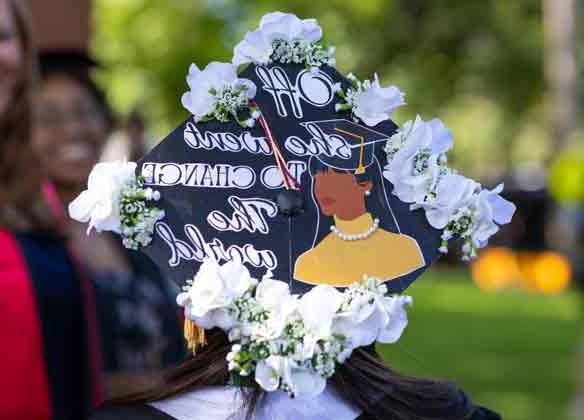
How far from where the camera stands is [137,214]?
172cm

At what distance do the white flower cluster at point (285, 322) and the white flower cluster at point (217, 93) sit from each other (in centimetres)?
25

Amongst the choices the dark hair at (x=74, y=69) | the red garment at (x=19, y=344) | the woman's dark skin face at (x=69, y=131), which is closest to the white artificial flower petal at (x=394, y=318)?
the red garment at (x=19, y=344)

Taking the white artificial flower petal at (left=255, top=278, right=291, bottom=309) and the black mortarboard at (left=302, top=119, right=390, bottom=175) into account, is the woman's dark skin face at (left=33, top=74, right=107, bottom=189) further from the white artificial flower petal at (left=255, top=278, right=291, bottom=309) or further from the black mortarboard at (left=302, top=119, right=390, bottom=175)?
the white artificial flower petal at (left=255, top=278, right=291, bottom=309)

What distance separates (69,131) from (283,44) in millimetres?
2198

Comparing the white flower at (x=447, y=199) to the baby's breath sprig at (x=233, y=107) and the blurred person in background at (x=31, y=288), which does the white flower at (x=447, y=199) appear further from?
the blurred person in background at (x=31, y=288)

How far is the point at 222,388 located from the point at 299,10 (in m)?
9.26

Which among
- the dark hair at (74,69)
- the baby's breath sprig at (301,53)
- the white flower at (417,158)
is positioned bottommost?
the white flower at (417,158)

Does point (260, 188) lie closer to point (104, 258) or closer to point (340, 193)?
point (340, 193)

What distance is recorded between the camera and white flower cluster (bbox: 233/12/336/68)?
181cm

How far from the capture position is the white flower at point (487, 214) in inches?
70.6

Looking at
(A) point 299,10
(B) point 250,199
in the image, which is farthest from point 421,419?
(A) point 299,10

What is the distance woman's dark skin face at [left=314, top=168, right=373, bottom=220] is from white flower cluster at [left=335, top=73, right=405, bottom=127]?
104 mm

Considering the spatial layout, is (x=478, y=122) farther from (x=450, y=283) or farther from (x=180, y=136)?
(x=180, y=136)

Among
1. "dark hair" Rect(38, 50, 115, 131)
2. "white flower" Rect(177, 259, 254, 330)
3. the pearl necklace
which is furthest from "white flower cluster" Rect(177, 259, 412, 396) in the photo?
"dark hair" Rect(38, 50, 115, 131)
